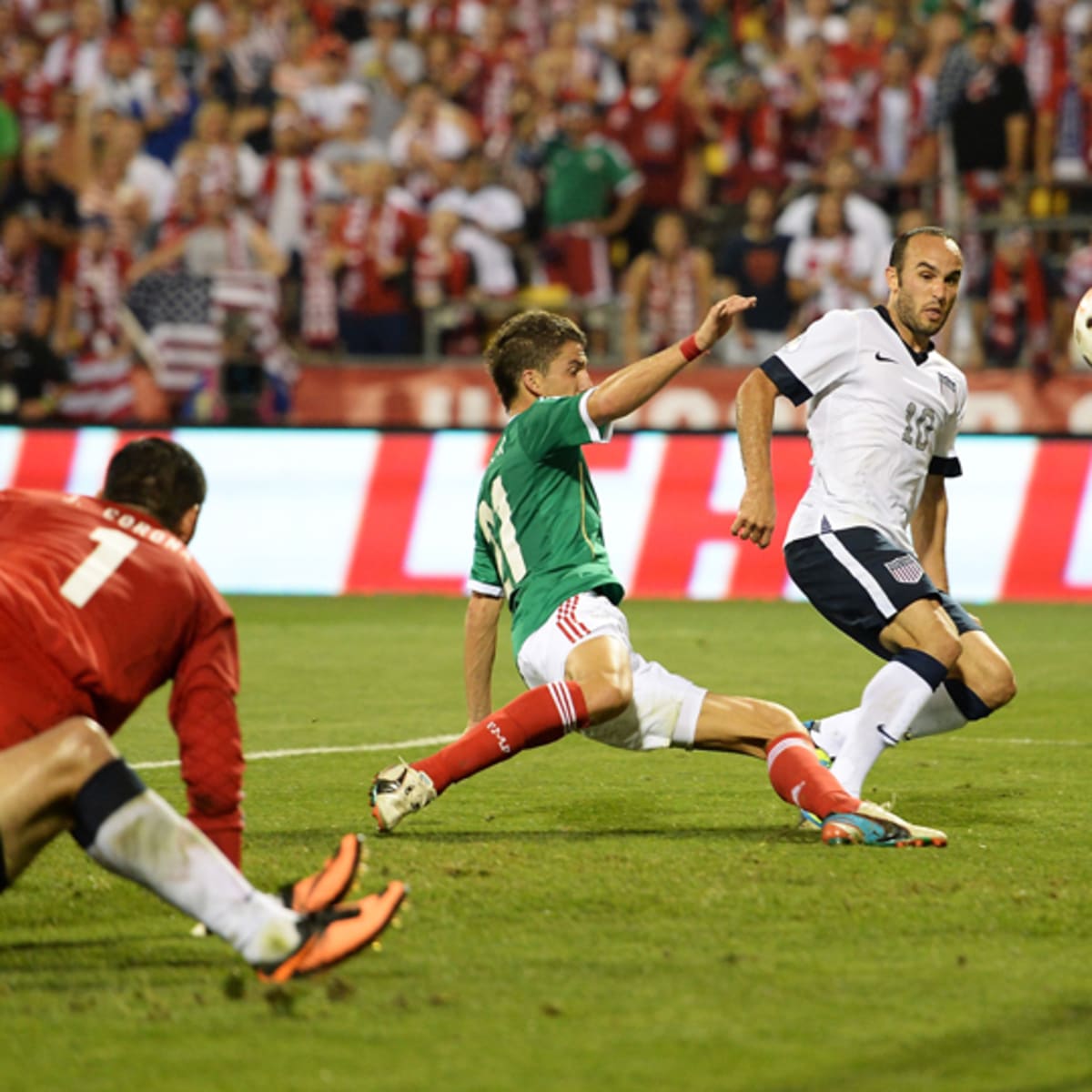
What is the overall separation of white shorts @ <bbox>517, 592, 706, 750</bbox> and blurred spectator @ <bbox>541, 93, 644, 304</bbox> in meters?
11.3

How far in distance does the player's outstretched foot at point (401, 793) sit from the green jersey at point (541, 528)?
0.59 meters

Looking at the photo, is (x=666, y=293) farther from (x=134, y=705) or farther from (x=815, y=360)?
(x=134, y=705)

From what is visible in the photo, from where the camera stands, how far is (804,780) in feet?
20.2

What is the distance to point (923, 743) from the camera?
8.77 meters

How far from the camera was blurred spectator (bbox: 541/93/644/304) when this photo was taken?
1742 centimetres

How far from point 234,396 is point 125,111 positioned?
355 cm

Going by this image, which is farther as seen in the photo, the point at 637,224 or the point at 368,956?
the point at 637,224

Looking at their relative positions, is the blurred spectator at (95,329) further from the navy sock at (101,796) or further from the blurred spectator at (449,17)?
the navy sock at (101,796)

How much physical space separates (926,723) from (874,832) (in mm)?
795

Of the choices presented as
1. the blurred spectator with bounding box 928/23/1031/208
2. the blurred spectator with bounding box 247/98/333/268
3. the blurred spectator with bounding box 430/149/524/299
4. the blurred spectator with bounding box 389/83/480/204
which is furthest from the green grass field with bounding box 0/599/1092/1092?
the blurred spectator with bounding box 389/83/480/204

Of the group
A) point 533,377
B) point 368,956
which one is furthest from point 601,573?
point 368,956

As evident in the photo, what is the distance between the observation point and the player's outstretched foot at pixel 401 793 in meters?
6.17

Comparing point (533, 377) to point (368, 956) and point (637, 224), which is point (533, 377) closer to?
point (368, 956)

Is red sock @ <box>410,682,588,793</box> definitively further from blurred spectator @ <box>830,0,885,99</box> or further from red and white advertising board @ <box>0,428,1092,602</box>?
blurred spectator @ <box>830,0,885,99</box>
